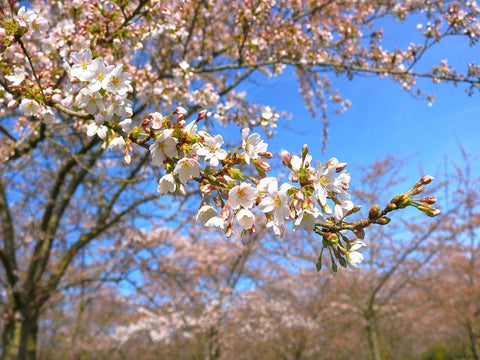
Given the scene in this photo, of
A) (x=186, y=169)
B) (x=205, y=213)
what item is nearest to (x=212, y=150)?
(x=186, y=169)

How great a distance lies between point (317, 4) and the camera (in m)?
5.20

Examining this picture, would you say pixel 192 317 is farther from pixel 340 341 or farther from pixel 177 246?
pixel 340 341

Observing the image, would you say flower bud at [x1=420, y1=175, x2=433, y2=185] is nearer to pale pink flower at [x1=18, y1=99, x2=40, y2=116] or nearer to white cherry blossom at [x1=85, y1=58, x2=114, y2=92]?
white cherry blossom at [x1=85, y1=58, x2=114, y2=92]

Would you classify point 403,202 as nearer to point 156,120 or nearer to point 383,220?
point 383,220

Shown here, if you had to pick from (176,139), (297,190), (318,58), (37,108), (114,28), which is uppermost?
(318,58)

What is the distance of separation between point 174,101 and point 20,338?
4478 mm

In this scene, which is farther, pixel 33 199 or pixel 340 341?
pixel 340 341

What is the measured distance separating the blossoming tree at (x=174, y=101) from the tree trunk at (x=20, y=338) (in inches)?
1.0

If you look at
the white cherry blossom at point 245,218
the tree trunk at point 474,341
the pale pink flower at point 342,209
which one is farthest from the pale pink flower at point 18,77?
the tree trunk at point 474,341

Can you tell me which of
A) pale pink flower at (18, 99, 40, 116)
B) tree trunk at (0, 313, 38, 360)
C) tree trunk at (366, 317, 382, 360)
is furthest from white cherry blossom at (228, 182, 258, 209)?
tree trunk at (366, 317, 382, 360)

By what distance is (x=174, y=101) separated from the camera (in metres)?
3.96

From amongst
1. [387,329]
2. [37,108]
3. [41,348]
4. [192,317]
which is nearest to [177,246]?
[192,317]

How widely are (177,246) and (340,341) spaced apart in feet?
26.8

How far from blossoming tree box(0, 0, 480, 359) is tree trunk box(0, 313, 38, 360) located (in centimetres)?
2
